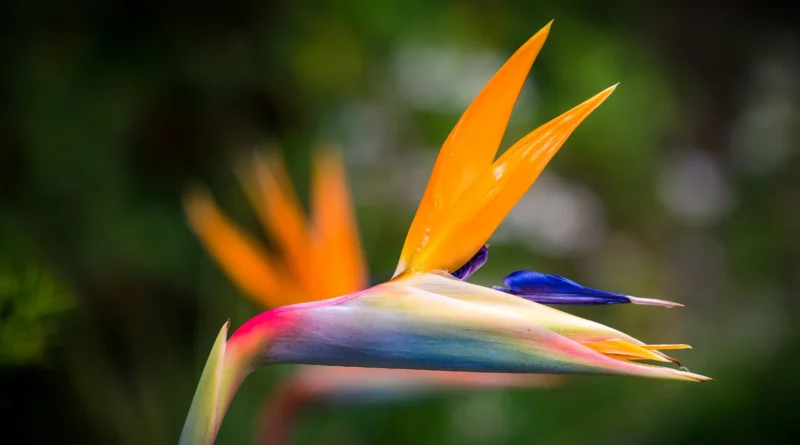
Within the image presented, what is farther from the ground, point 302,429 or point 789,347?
point 789,347

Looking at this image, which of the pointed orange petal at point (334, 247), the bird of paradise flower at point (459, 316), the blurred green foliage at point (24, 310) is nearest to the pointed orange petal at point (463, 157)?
the bird of paradise flower at point (459, 316)

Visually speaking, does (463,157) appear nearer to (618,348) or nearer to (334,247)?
(618,348)

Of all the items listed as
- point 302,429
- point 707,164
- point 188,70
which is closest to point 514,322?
point 302,429

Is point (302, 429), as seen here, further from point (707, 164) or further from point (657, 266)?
point (707, 164)

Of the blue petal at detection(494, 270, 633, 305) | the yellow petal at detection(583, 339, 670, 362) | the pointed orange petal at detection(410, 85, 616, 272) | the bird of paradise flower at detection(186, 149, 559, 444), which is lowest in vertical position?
the bird of paradise flower at detection(186, 149, 559, 444)

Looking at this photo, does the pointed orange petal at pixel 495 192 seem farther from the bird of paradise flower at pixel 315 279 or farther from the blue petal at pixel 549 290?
the bird of paradise flower at pixel 315 279

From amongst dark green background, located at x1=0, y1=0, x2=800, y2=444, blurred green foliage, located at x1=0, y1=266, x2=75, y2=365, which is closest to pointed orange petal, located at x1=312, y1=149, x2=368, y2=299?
dark green background, located at x1=0, y1=0, x2=800, y2=444

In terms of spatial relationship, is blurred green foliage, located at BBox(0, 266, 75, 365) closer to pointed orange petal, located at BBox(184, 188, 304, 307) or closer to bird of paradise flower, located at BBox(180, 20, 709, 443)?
bird of paradise flower, located at BBox(180, 20, 709, 443)
